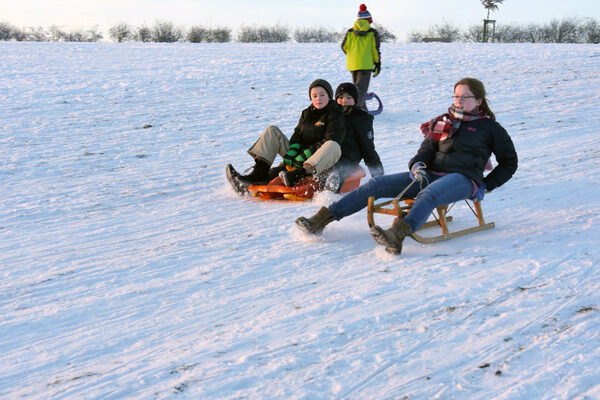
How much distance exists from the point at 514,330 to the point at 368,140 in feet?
8.80

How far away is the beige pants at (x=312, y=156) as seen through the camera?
473 centimetres

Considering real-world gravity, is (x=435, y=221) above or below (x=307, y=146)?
below

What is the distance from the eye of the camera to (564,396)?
2.10 meters

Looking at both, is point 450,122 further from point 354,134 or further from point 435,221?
point 354,134

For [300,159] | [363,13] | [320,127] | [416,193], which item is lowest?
[416,193]

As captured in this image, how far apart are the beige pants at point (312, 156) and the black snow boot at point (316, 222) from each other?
942mm

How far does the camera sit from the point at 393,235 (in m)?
3.45

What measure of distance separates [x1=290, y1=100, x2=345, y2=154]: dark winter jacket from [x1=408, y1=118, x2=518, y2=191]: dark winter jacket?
113 centimetres

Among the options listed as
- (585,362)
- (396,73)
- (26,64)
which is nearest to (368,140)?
(585,362)

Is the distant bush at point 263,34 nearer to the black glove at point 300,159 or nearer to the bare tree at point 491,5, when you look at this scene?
the bare tree at point 491,5

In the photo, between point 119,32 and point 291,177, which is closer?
point 291,177

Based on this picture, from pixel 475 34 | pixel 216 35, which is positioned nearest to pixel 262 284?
pixel 216 35

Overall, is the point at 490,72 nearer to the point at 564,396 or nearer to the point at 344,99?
the point at 344,99

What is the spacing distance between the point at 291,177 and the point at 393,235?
1583 millimetres
